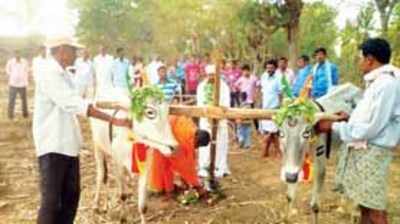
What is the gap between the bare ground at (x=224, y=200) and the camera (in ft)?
22.6

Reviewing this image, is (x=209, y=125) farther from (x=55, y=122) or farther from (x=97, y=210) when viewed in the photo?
(x=55, y=122)

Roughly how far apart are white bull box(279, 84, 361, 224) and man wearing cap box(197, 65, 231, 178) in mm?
1599

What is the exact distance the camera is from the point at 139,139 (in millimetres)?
5980

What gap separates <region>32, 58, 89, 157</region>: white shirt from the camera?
4.73 meters

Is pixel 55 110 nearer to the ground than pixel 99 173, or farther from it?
farther from it

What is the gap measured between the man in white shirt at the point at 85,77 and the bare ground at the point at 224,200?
50.8 inches

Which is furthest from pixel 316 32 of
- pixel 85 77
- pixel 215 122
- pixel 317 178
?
pixel 317 178

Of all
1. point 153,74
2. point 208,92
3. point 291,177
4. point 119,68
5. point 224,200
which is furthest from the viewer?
point 119,68

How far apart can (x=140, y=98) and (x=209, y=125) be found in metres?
1.90

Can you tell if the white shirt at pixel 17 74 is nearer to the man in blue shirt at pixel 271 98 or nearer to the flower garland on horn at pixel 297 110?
the man in blue shirt at pixel 271 98

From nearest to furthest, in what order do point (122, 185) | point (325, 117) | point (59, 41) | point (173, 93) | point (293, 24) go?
point (59, 41)
point (325, 117)
point (122, 185)
point (173, 93)
point (293, 24)

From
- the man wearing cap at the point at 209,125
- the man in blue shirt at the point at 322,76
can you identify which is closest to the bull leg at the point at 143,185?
the man wearing cap at the point at 209,125

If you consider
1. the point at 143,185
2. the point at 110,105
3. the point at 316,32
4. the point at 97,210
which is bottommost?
the point at 97,210

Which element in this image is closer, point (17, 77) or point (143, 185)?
point (143, 185)
